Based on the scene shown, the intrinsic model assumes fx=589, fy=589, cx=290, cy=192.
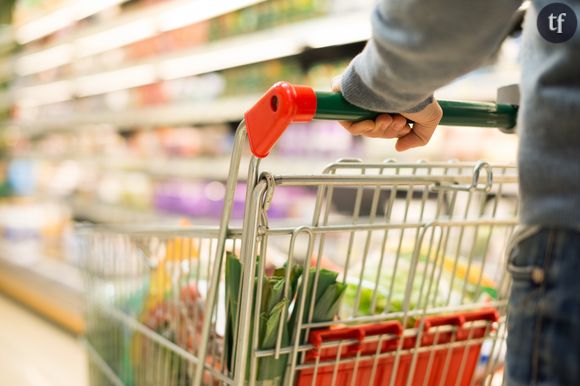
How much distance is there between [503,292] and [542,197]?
0.63 meters

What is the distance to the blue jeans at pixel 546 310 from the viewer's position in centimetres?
60

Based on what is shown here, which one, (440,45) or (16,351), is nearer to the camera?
(440,45)

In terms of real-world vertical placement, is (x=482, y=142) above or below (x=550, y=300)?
above

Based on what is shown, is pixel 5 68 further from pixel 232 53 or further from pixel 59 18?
pixel 232 53

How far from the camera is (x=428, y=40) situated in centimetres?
A: 63

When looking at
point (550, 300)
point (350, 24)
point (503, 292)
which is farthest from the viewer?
point (350, 24)

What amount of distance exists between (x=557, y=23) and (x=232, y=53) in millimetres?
3062

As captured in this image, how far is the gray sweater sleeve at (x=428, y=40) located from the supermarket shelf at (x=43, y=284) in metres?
2.96

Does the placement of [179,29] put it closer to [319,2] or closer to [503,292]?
[319,2]

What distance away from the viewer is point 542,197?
61cm

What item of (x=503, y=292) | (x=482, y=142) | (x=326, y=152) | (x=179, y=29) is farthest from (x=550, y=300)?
(x=179, y=29)

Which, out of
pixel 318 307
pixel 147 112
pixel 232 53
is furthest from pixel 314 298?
pixel 147 112

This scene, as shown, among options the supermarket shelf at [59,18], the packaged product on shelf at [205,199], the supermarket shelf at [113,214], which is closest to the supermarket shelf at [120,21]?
the supermarket shelf at [59,18]

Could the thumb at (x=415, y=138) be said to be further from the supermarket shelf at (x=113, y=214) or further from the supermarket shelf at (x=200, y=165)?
the supermarket shelf at (x=113, y=214)
